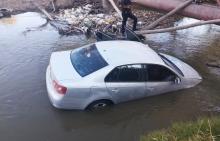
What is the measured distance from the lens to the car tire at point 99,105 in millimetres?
8969

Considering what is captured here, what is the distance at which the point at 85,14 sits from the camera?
18.0 metres

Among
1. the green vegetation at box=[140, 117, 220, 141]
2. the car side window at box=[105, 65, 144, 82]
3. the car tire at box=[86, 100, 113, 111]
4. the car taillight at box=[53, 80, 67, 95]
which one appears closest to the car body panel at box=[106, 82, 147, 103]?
the car side window at box=[105, 65, 144, 82]

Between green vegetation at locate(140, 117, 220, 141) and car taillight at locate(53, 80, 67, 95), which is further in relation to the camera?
car taillight at locate(53, 80, 67, 95)

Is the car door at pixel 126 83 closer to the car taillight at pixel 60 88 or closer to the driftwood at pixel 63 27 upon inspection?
the car taillight at pixel 60 88

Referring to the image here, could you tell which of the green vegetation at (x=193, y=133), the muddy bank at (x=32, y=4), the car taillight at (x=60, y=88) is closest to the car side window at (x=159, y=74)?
the car taillight at (x=60, y=88)

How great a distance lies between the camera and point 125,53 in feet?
31.5

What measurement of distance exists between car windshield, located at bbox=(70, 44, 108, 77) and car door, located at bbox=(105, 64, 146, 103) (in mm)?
401

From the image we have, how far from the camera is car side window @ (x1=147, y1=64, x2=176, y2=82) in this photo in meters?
9.52

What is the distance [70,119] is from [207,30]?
1011cm

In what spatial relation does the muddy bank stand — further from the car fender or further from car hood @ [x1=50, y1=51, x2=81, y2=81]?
the car fender

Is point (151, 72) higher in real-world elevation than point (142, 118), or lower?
higher

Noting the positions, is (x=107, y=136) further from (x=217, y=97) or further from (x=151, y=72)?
(x=217, y=97)

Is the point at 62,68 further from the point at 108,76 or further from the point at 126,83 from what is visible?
the point at 126,83

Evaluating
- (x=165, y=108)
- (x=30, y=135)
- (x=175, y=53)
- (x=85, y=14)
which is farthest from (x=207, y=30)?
(x=30, y=135)
